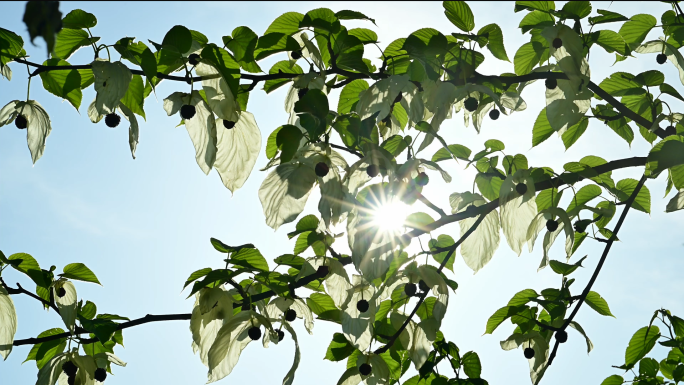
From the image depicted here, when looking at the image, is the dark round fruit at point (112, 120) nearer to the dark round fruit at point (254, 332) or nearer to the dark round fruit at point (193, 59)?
the dark round fruit at point (193, 59)

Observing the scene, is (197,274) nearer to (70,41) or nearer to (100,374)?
(100,374)

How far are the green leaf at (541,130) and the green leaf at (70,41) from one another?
65.5 inches

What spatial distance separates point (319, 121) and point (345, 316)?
2.64 ft

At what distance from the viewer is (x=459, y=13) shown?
1.78m

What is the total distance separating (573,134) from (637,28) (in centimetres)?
55

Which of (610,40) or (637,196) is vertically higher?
(610,40)

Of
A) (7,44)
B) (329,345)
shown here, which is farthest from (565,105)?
(7,44)

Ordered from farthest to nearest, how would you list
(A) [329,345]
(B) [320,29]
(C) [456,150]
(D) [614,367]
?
1. (D) [614,367]
2. (C) [456,150]
3. (A) [329,345]
4. (B) [320,29]

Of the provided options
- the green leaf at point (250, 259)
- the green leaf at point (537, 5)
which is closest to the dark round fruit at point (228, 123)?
the green leaf at point (250, 259)

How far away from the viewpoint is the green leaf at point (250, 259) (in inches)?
68.9

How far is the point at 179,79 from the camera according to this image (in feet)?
5.19

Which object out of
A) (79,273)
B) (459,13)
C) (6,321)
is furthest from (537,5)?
(6,321)

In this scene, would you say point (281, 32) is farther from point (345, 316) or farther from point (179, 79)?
point (345, 316)

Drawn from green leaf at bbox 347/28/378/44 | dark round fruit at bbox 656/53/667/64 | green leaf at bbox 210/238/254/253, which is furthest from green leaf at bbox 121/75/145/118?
dark round fruit at bbox 656/53/667/64
